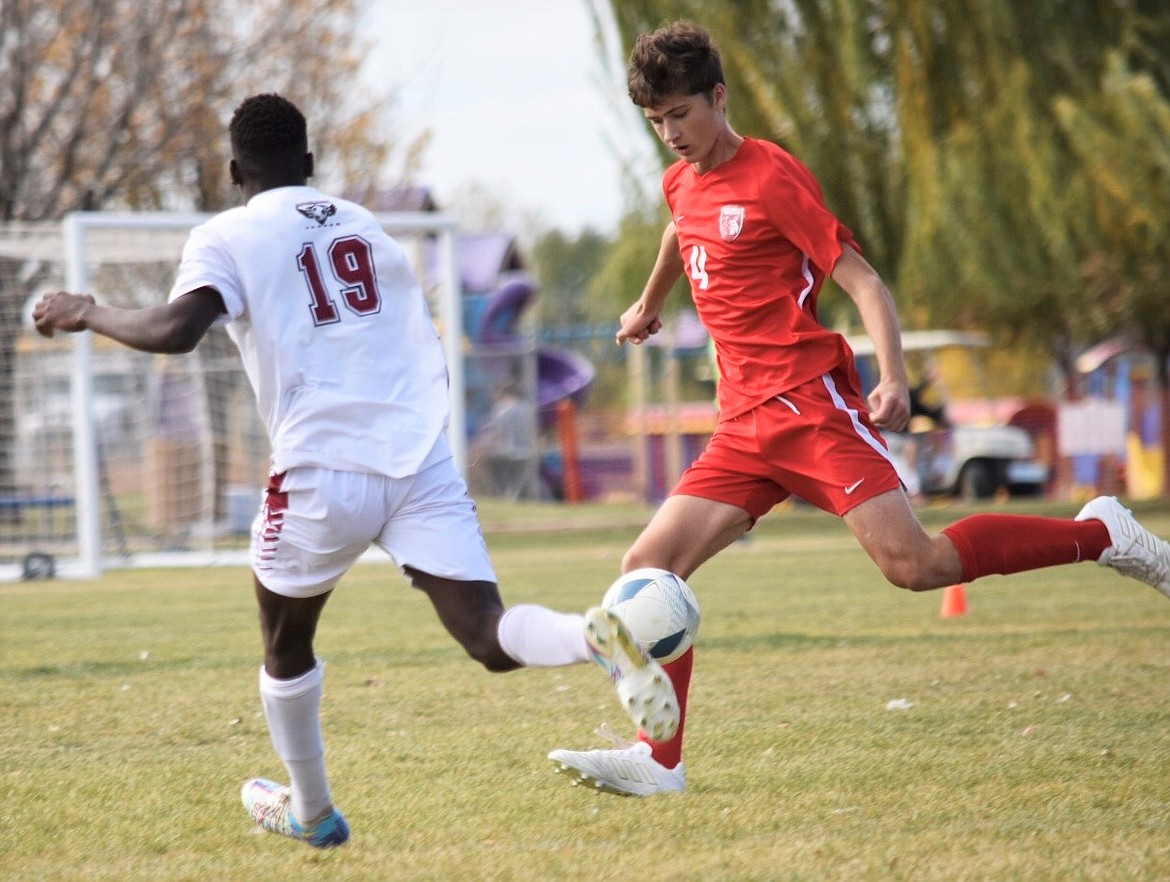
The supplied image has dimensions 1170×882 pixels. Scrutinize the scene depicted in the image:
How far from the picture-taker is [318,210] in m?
4.20

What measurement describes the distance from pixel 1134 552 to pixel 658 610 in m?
1.67

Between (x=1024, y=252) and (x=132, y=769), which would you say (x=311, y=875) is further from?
(x=1024, y=252)

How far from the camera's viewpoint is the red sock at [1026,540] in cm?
518

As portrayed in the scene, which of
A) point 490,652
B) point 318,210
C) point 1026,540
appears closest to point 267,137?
point 318,210

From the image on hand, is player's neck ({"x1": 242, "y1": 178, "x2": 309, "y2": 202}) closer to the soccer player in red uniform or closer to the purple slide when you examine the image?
the soccer player in red uniform

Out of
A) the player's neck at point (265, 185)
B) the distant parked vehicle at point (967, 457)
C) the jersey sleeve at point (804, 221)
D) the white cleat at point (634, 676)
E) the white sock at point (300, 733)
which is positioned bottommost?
the distant parked vehicle at point (967, 457)

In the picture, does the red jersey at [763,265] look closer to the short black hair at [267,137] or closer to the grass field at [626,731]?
the grass field at [626,731]

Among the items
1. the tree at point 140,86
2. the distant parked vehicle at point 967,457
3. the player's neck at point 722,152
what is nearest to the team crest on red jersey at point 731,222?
the player's neck at point 722,152

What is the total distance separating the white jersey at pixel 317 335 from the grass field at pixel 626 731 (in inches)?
41.7

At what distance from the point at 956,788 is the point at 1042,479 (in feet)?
78.7

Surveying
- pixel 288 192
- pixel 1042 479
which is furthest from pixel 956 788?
pixel 1042 479

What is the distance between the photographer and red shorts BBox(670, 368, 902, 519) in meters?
4.95

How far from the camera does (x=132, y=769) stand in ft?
18.0

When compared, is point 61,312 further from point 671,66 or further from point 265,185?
point 671,66
